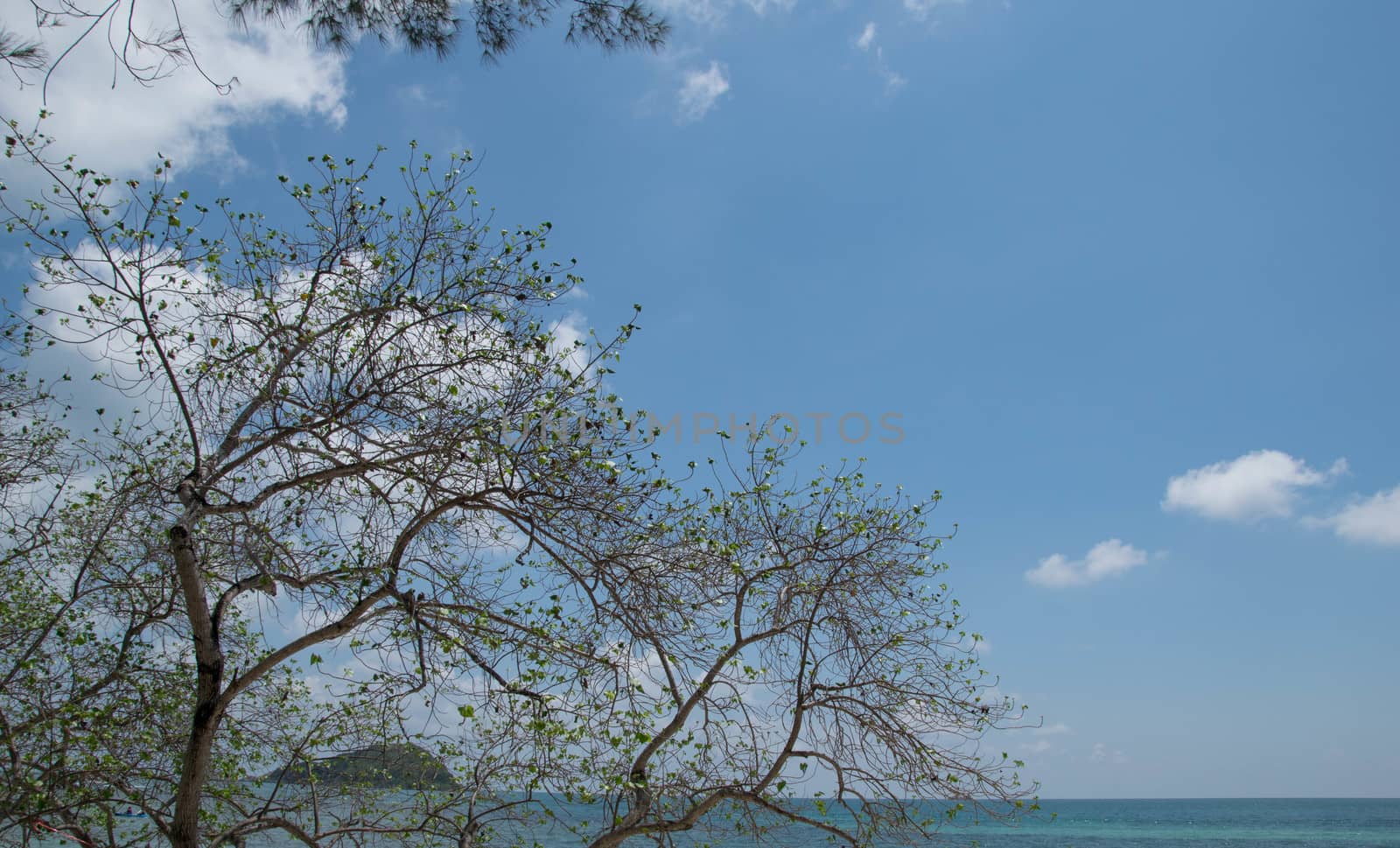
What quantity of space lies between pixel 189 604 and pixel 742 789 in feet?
11.7

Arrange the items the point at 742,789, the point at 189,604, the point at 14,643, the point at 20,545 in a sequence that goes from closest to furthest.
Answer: the point at 189,604, the point at 742,789, the point at 14,643, the point at 20,545

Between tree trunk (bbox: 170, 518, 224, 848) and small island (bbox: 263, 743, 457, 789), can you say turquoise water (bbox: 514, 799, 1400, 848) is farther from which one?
tree trunk (bbox: 170, 518, 224, 848)

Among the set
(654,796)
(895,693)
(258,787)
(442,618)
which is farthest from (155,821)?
(895,693)

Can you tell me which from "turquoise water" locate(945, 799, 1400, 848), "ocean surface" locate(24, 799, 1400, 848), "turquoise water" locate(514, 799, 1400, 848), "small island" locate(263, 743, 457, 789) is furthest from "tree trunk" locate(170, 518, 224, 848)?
"turquoise water" locate(945, 799, 1400, 848)

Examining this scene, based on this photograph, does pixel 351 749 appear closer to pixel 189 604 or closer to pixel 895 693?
pixel 189 604

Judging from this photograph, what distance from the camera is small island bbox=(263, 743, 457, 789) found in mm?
6328

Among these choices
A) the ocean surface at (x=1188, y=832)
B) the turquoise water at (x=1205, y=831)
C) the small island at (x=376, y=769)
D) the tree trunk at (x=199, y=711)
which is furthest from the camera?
the turquoise water at (x=1205, y=831)

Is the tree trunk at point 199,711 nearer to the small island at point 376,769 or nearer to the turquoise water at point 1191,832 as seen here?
the small island at point 376,769

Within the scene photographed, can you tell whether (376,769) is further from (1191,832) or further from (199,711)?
(1191,832)

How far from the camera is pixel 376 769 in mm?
6652

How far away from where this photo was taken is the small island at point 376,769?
6328mm

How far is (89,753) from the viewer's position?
20.2ft

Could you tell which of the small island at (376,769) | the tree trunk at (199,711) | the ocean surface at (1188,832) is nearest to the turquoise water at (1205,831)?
the ocean surface at (1188,832)

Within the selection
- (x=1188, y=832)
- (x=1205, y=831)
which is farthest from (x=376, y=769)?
(x=1205, y=831)
